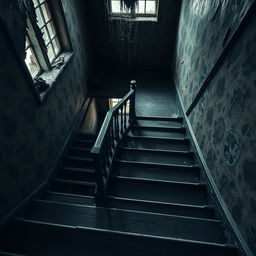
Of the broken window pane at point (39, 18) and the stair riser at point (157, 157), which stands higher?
the broken window pane at point (39, 18)

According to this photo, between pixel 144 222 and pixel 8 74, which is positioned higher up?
pixel 8 74

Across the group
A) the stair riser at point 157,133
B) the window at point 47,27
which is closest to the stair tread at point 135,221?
the stair riser at point 157,133

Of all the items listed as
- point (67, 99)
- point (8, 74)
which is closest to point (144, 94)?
point (67, 99)

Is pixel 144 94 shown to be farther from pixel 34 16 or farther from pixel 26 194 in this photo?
pixel 26 194

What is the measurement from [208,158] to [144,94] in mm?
3004

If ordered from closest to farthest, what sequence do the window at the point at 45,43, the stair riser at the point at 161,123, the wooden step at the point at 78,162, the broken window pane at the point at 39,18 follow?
the window at the point at 45,43, the broken window pane at the point at 39,18, the wooden step at the point at 78,162, the stair riser at the point at 161,123

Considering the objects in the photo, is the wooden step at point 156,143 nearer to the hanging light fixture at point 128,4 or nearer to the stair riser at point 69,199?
the stair riser at point 69,199

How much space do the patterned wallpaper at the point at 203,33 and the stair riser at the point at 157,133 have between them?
0.59 metres

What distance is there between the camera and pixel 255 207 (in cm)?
163

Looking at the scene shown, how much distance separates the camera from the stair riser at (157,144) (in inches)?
139

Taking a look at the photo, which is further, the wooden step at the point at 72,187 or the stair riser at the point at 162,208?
the wooden step at the point at 72,187

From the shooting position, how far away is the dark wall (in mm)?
5031

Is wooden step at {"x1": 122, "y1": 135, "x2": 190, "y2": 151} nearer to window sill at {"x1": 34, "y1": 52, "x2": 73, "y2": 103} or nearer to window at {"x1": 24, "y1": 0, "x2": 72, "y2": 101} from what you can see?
window sill at {"x1": 34, "y1": 52, "x2": 73, "y2": 103}

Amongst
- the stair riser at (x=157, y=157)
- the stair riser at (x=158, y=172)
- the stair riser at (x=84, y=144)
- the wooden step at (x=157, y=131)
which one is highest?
the wooden step at (x=157, y=131)
